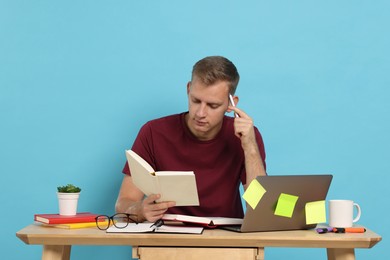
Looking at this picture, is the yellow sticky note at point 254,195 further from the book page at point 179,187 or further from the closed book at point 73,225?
the closed book at point 73,225

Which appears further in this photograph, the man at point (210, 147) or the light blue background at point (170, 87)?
the light blue background at point (170, 87)

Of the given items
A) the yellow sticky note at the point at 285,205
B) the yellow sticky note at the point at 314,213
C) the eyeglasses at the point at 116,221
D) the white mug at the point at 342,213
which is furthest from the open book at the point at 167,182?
the white mug at the point at 342,213

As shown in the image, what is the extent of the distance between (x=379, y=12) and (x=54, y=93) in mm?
1523

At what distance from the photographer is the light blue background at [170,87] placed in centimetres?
296

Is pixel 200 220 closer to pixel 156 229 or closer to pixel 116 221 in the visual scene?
pixel 156 229

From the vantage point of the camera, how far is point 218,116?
251cm

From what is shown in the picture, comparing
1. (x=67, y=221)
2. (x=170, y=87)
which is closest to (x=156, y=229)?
(x=67, y=221)

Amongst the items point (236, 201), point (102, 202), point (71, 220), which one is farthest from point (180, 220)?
point (102, 202)

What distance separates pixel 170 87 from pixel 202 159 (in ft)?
1.62

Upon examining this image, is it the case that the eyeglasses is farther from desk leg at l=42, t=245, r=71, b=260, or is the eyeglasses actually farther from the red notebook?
desk leg at l=42, t=245, r=71, b=260

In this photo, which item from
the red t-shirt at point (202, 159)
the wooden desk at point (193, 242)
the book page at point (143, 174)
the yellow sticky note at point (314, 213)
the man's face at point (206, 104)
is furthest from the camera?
the red t-shirt at point (202, 159)

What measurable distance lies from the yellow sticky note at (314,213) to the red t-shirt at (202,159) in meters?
0.50

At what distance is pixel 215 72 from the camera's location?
2.48 meters

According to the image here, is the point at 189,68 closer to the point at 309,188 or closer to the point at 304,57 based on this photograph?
the point at 304,57
